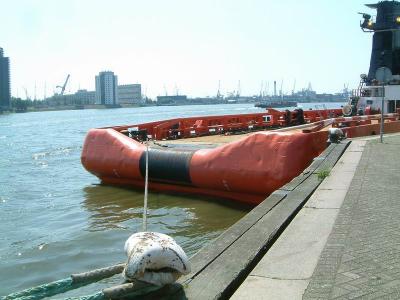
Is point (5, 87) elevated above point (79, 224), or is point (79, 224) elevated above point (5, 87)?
point (5, 87)

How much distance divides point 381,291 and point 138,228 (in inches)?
270

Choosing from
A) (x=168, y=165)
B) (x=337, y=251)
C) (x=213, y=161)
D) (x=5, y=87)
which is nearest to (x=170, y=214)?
(x=213, y=161)

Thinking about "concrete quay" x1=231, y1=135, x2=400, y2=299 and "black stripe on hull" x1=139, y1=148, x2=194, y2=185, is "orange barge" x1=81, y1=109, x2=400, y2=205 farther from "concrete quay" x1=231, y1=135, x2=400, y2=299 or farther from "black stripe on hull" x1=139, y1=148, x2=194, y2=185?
"concrete quay" x1=231, y1=135, x2=400, y2=299

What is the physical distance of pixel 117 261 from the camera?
7.83m

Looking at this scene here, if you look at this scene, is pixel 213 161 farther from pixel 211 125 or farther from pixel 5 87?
pixel 5 87

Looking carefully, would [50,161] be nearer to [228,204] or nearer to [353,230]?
[228,204]

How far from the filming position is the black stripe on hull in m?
12.3

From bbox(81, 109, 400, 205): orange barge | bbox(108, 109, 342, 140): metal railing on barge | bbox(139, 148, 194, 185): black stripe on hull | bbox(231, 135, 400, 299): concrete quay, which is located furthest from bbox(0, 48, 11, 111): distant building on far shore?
bbox(231, 135, 400, 299): concrete quay

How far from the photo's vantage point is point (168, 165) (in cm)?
1265

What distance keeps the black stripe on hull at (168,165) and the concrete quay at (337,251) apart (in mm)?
4972

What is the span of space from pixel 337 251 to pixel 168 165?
8.33 meters

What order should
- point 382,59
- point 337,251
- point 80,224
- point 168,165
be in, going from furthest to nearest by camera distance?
point 382,59
point 168,165
point 80,224
point 337,251

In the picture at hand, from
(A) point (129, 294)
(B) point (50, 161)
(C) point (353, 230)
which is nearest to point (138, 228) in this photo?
(C) point (353, 230)

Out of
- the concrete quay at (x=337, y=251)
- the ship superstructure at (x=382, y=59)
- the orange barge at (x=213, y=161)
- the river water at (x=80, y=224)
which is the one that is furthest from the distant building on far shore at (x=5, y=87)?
the concrete quay at (x=337, y=251)
